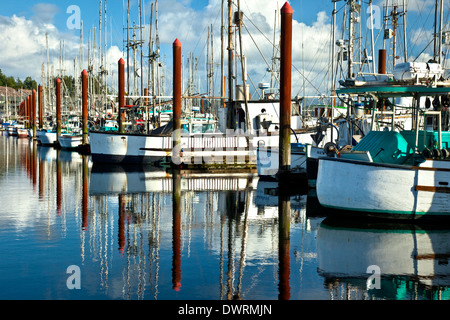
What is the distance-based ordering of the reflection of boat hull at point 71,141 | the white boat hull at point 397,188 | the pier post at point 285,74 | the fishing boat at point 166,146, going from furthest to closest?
the reflection of boat hull at point 71,141, the fishing boat at point 166,146, the pier post at point 285,74, the white boat hull at point 397,188

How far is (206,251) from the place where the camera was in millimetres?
11641

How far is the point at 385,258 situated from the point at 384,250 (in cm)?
66

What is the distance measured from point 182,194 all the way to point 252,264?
10.6 m

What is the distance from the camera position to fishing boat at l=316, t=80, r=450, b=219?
559 inches

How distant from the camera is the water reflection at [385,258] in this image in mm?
9016

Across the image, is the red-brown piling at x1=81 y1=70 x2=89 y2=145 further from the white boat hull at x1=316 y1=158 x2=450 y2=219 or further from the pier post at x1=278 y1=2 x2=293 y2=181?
the white boat hull at x1=316 y1=158 x2=450 y2=219

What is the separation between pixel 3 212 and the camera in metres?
16.6

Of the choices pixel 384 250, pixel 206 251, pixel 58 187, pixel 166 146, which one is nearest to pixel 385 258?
pixel 384 250

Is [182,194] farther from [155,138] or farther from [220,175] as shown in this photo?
[155,138]

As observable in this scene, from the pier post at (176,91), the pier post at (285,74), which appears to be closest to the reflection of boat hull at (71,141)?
the pier post at (176,91)

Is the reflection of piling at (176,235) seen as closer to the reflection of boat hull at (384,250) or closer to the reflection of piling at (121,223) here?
the reflection of piling at (121,223)

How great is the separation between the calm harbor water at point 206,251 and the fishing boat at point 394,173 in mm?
508

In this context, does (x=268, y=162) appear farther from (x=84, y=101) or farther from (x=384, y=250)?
(x=84, y=101)
